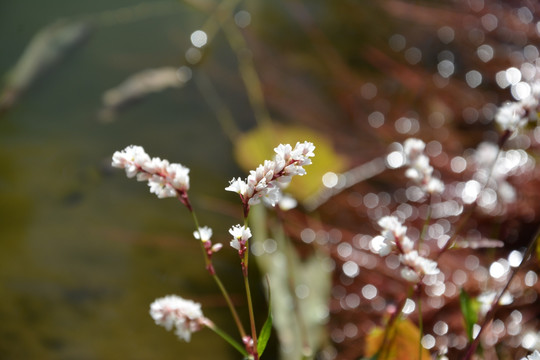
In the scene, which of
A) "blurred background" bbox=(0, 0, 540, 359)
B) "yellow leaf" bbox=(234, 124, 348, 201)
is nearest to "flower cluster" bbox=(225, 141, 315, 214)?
"blurred background" bbox=(0, 0, 540, 359)

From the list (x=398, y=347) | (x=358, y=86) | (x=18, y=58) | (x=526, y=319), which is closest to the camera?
(x=398, y=347)

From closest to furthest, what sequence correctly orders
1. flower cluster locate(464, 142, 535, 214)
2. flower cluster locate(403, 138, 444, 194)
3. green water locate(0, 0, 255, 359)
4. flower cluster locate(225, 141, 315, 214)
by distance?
flower cluster locate(225, 141, 315, 214) < flower cluster locate(403, 138, 444, 194) < green water locate(0, 0, 255, 359) < flower cluster locate(464, 142, 535, 214)

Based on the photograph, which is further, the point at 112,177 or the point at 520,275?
the point at 112,177

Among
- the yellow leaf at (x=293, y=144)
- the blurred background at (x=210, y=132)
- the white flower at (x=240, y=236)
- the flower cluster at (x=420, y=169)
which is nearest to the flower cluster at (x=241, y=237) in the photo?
the white flower at (x=240, y=236)

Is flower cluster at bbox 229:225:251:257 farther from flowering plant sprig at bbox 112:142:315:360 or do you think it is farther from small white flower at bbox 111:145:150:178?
small white flower at bbox 111:145:150:178

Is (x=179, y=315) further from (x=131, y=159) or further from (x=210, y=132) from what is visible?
(x=210, y=132)

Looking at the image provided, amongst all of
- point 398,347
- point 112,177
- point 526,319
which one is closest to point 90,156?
point 112,177

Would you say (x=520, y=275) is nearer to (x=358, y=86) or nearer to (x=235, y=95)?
(x=358, y=86)

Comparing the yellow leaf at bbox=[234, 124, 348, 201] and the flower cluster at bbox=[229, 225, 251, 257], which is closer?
the flower cluster at bbox=[229, 225, 251, 257]
